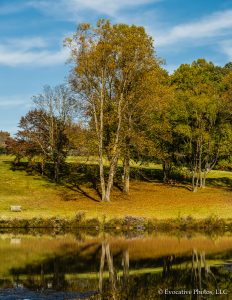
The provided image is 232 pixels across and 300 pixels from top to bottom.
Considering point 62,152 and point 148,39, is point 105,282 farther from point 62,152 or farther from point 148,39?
point 62,152

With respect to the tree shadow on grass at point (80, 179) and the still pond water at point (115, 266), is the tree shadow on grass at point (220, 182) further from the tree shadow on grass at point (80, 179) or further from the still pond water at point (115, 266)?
the still pond water at point (115, 266)

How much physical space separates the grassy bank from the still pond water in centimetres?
716

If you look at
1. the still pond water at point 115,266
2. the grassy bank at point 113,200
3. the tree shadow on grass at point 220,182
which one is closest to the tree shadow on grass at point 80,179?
the grassy bank at point 113,200

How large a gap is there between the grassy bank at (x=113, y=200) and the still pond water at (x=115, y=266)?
23.5 ft

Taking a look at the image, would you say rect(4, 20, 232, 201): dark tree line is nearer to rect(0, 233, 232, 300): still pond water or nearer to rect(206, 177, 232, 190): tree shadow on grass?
rect(206, 177, 232, 190): tree shadow on grass

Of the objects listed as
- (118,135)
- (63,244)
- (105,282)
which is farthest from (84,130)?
(105,282)

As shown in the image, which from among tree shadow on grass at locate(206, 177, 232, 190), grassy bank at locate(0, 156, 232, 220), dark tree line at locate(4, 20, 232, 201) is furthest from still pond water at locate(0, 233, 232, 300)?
tree shadow on grass at locate(206, 177, 232, 190)

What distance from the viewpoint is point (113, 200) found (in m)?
59.0

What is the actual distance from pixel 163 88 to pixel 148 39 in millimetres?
7694

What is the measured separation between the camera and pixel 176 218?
48.7 m

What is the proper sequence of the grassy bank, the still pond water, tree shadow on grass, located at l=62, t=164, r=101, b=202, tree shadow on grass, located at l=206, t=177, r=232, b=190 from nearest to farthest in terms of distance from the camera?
the still pond water, the grassy bank, tree shadow on grass, located at l=62, t=164, r=101, b=202, tree shadow on grass, located at l=206, t=177, r=232, b=190

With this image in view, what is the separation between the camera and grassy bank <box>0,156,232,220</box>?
5022 centimetres

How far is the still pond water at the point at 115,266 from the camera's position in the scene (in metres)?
24.0

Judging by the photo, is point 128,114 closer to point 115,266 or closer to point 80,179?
point 80,179
